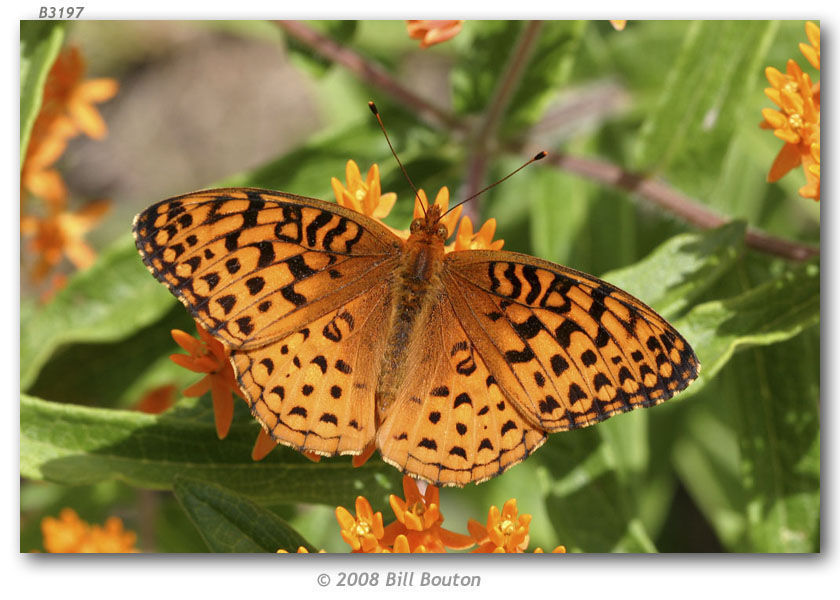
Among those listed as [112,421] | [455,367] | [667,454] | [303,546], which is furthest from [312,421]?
[667,454]

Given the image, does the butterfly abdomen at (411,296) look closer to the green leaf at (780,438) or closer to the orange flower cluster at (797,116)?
the orange flower cluster at (797,116)

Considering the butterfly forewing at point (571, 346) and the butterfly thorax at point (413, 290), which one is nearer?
the butterfly forewing at point (571, 346)

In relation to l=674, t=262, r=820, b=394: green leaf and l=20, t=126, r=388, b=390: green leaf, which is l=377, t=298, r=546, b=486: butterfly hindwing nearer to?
l=674, t=262, r=820, b=394: green leaf

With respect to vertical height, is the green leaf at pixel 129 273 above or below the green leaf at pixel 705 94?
below

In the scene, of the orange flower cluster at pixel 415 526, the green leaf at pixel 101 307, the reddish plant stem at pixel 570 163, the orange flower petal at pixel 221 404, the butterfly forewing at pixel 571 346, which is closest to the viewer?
the butterfly forewing at pixel 571 346

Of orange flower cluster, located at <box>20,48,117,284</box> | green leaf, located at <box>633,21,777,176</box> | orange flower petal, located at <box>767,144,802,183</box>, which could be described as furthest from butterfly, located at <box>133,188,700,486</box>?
orange flower cluster, located at <box>20,48,117,284</box>

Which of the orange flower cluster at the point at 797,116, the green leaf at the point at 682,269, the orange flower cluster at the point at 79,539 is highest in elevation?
the orange flower cluster at the point at 797,116

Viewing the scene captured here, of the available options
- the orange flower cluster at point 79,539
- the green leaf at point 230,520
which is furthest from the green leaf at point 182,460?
the orange flower cluster at point 79,539

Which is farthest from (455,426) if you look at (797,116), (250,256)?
(797,116)
